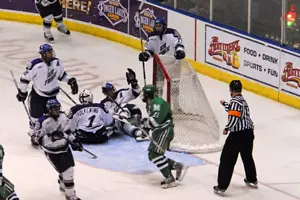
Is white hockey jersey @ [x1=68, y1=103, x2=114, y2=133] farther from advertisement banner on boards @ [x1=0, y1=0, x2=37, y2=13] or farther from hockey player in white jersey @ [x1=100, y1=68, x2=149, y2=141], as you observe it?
advertisement banner on boards @ [x1=0, y1=0, x2=37, y2=13]

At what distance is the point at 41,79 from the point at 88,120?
708 millimetres

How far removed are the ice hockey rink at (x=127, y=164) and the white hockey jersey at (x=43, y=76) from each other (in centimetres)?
73

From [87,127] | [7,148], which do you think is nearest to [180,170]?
[87,127]

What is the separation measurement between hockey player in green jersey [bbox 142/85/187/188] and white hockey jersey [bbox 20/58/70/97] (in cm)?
133

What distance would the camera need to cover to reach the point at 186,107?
1097 centimetres

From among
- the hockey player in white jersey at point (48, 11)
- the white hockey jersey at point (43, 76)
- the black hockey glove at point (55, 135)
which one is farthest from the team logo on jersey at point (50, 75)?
the hockey player in white jersey at point (48, 11)

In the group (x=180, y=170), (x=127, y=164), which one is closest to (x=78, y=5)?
(x=127, y=164)

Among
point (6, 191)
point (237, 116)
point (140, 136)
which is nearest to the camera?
point (6, 191)

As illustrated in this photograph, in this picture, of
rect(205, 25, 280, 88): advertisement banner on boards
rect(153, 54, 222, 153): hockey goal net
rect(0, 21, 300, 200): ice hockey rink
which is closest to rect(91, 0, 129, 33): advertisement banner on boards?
rect(0, 21, 300, 200): ice hockey rink

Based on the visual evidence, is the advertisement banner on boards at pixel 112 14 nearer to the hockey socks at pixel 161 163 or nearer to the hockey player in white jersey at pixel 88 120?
the hockey player in white jersey at pixel 88 120

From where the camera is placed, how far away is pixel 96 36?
15.8 m

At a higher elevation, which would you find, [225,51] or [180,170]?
[180,170]

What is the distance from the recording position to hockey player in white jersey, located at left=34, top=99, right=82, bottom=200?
868 cm

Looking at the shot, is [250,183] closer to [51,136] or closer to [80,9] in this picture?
[51,136]
